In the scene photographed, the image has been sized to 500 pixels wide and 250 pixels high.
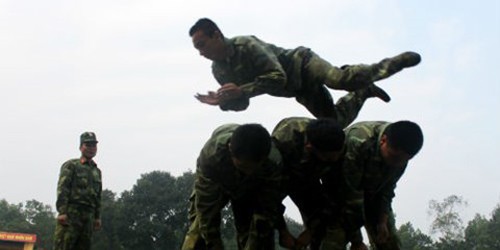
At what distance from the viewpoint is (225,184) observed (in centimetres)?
392

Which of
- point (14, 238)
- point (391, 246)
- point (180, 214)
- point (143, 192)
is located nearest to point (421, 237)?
point (180, 214)

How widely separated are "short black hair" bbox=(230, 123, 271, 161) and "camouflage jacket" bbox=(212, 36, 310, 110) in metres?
0.80

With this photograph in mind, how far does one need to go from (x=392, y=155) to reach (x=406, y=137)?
6.5 inches

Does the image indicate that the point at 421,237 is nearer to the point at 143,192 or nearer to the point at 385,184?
the point at 143,192

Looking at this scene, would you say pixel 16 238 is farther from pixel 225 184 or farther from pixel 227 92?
pixel 225 184

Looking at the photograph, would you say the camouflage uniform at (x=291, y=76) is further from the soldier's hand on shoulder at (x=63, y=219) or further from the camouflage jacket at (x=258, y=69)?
the soldier's hand on shoulder at (x=63, y=219)

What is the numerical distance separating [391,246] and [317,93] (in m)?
1.42

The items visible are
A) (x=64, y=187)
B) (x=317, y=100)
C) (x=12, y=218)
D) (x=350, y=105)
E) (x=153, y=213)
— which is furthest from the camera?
(x=12, y=218)

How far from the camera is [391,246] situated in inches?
188

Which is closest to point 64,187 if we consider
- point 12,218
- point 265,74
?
point 265,74

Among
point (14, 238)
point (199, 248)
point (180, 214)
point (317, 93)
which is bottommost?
point (199, 248)

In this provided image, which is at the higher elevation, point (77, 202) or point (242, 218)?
point (77, 202)

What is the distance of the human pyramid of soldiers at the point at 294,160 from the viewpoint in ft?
12.6

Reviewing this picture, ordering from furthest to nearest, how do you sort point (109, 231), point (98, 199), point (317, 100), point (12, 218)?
point (12, 218) < point (109, 231) < point (98, 199) < point (317, 100)
